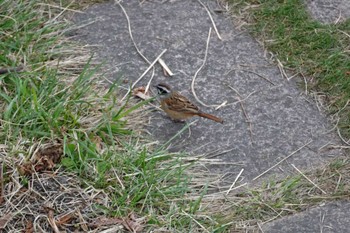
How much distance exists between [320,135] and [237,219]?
3.12ft

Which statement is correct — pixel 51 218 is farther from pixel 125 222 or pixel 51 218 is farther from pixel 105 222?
pixel 125 222

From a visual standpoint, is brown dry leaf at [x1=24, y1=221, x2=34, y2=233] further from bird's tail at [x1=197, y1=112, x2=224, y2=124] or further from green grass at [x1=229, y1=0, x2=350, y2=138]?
green grass at [x1=229, y1=0, x2=350, y2=138]

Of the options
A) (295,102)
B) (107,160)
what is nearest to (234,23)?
(295,102)

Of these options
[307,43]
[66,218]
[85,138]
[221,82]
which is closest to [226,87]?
[221,82]

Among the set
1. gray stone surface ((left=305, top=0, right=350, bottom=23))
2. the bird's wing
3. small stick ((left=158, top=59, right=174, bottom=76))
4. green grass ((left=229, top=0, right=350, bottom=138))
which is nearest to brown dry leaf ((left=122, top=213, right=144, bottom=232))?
the bird's wing

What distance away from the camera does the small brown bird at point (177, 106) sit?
4898 mm

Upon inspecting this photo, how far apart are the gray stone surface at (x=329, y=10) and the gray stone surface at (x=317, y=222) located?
189cm

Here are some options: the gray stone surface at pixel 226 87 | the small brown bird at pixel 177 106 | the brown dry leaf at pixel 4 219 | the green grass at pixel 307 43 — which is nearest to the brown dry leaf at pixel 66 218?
the brown dry leaf at pixel 4 219

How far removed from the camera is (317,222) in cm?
439

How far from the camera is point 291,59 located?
218 inches

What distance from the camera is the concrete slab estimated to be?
4.86 meters

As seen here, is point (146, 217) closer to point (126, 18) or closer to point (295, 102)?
point (295, 102)

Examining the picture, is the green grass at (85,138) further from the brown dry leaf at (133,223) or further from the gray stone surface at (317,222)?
the gray stone surface at (317,222)

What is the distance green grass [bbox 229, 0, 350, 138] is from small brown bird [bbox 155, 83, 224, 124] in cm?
84
